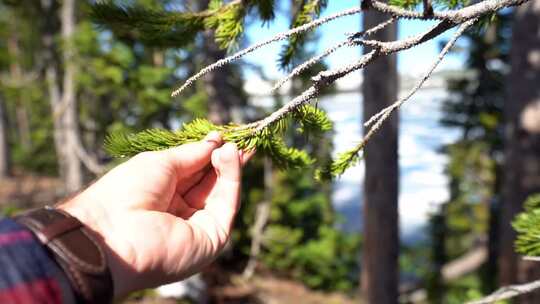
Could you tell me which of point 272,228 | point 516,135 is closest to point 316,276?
point 272,228

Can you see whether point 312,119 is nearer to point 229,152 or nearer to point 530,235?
point 229,152

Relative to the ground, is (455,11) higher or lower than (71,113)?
lower

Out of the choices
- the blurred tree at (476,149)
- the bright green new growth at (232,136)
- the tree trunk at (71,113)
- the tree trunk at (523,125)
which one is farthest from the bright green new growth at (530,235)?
the blurred tree at (476,149)

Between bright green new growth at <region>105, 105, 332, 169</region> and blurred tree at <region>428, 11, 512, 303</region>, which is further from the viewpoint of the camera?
blurred tree at <region>428, 11, 512, 303</region>

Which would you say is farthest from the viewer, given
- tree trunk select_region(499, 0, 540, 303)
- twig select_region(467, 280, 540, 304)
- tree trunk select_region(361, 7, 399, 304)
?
tree trunk select_region(499, 0, 540, 303)

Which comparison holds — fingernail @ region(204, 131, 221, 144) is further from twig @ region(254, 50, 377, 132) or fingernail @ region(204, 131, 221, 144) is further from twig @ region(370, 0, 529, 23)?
twig @ region(370, 0, 529, 23)

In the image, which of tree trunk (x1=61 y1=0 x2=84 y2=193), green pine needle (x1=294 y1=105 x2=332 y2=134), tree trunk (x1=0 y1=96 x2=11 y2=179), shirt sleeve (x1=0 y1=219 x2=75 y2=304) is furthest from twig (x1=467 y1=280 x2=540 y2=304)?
tree trunk (x1=0 y1=96 x2=11 y2=179)

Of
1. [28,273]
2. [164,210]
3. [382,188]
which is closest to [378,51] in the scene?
[164,210]

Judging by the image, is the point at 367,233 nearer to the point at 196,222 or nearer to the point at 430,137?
the point at 196,222
